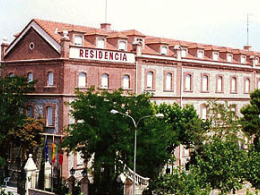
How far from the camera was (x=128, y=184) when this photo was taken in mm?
38156

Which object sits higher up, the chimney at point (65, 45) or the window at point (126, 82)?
A: the chimney at point (65, 45)

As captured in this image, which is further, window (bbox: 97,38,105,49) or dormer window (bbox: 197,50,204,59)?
dormer window (bbox: 197,50,204,59)

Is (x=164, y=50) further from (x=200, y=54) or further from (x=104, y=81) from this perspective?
(x=104, y=81)

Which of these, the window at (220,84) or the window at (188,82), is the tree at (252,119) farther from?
the window at (188,82)

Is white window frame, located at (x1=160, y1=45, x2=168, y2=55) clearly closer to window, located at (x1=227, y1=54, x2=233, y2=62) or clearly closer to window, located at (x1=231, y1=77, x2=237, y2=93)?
window, located at (x1=227, y1=54, x2=233, y2=62)

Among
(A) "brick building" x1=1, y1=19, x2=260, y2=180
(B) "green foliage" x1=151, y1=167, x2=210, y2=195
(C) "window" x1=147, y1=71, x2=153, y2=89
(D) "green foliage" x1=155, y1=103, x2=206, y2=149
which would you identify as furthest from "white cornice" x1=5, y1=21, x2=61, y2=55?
(B) "green foliage" x1=151, y1=167, x2=210, y2=195

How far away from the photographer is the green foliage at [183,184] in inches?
1390

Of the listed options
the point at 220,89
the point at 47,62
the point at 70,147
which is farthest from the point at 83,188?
the point at 220,89

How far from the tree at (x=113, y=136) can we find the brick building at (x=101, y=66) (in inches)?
255

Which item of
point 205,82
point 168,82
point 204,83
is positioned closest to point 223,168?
point 168,82

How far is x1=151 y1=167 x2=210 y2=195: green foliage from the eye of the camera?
35312 millimetres

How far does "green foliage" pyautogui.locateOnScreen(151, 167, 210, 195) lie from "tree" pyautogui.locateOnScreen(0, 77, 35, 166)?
12275mm

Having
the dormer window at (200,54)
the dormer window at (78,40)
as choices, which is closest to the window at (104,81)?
the dormer window at (78,40)

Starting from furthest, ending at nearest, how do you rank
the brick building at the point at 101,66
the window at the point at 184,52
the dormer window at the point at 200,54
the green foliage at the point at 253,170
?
the dormer window at the point at 200,54 → the window at the point at 184,52 → the brick building at the point at 101,66 → the green foliage at the point at 253,170
